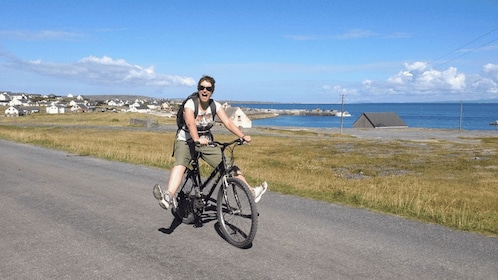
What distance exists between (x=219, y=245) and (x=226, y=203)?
59 cm

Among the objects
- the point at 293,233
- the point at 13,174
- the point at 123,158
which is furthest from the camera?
the point at 123,158

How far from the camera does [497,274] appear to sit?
4.54 meters

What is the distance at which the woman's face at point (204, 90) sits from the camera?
5891mm

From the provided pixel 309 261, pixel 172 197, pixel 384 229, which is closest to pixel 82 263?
pixel 172 197

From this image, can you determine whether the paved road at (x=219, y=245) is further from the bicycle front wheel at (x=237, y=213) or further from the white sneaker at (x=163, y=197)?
the white sneaker at (x=163, y=197)

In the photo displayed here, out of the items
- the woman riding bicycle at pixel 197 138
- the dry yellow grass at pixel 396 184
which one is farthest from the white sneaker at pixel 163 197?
the dry yellow grass at pixel 396 184

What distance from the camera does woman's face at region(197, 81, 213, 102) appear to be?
232 inches

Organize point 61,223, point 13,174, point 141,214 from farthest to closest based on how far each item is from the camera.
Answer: point 13,174 → point 141,214 → point 61,223

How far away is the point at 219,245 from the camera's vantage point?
5492 millimetres

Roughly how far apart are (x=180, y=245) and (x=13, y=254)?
212cm

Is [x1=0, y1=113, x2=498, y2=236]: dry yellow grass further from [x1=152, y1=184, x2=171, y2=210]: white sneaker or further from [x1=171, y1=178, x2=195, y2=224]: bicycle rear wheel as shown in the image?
[x1=152, y1=184, x2=171, y2=210]: white sneaker

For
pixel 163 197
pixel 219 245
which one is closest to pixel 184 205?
pixel 163 197

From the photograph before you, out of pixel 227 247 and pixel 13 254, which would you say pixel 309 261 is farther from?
pixel 13 254

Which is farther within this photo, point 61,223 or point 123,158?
point 123,158
